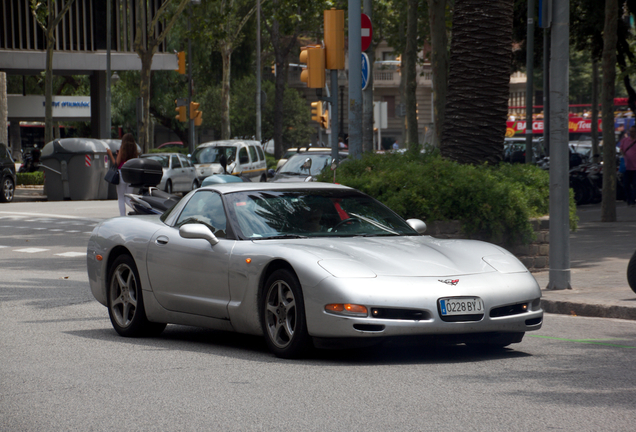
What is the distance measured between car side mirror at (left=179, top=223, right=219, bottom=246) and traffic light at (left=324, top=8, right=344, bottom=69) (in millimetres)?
7421

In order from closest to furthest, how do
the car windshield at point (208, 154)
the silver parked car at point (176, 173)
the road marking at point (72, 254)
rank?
the road marking at point (72, 254) < the silver parked car at point (176, 173) < the car windshield at point (208, 154)

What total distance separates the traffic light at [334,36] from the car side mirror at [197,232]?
7421mm

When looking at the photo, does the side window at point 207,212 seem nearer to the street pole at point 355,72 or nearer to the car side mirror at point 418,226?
the car side mirror at point 418,226

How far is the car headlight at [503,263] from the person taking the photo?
275 inches

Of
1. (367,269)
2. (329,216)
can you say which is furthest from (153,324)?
(367,269)

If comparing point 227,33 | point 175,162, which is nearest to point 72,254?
point 175,162

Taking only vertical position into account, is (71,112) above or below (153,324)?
above

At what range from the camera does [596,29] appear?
90.1 ft

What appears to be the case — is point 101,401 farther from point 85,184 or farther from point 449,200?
point 85,184

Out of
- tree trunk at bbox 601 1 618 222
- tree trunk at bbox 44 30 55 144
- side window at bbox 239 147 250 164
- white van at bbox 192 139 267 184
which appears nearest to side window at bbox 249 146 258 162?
white van at bbox 192 139 267 184

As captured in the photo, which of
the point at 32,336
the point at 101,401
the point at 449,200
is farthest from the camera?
the point at 449,200

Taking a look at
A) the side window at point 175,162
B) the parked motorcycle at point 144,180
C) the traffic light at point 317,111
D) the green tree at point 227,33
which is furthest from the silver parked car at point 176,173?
the parked motorcycle at point 144,180

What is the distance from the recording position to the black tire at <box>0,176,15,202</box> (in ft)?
101

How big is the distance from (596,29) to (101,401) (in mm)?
24337
